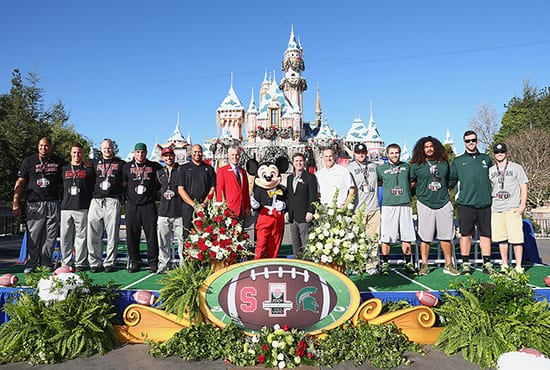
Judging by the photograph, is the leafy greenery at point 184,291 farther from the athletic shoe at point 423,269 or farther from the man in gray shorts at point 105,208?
the athletic shoe at point 423,269

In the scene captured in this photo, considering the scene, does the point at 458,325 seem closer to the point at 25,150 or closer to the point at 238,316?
the point at 238,316

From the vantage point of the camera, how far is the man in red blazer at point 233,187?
18.5 ft

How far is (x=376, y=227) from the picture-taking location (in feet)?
20.4

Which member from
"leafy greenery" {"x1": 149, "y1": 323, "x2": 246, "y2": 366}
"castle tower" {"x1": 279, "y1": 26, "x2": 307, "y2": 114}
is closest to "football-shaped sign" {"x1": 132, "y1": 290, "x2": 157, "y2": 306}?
"leafy greenery" {"x1": 149, "y1": 323, "x2": 246, "y2": 366}

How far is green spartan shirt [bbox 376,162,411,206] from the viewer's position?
6020 millimetres

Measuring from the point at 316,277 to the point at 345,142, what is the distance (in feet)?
177

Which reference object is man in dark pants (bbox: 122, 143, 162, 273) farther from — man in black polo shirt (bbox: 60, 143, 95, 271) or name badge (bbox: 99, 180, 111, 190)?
man in black polo shirt (bbox: 60, 143, 95, 271)

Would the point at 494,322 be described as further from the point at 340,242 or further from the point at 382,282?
the point at 382,282

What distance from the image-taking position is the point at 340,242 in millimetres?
4062

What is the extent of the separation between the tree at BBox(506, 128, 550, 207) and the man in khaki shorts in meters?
24.7

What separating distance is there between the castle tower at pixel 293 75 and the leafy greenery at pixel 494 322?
58.9 meters

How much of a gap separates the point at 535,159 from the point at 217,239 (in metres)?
32.0

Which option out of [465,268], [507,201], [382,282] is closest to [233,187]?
[382,282]

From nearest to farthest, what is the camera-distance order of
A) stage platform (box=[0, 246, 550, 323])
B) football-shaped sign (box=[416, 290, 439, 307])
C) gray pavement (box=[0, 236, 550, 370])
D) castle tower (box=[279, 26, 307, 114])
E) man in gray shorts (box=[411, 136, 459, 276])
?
gray pavement (box=[0, 236, 550, 370]) → football-shaped sign (box=[416, 290, 439, 307]) → stage platform (box=[0, 246, 550, 323]) → man in gray shorts (box=[411, 136, 459, 276]) → castle tower (box=[279, 26, 307, 114])
